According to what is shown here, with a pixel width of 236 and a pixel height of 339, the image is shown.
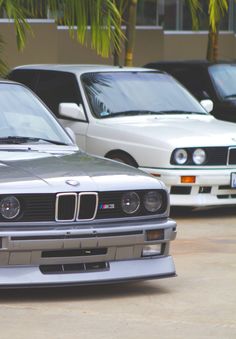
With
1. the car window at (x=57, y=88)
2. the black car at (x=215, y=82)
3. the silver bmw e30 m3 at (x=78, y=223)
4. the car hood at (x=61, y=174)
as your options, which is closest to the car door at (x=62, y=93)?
the car window at (x=57, y=88)

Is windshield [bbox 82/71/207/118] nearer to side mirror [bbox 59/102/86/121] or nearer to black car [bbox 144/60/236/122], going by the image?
side mirror [bbox 59/102/86/121]

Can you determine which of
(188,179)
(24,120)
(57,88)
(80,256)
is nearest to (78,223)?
(80,256)

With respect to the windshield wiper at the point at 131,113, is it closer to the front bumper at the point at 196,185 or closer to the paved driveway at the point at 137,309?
the front bumper at the point at 196,185

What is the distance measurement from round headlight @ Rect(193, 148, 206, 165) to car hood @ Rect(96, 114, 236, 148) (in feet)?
0.25

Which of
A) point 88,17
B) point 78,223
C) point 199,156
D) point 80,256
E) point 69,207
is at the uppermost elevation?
point 88,17

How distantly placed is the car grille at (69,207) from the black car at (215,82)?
786 centimetres

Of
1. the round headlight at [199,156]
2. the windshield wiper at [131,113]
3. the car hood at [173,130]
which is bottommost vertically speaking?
the round headlight at [199,156]

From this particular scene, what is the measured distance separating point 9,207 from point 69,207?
42cm

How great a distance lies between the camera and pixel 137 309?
727 cm

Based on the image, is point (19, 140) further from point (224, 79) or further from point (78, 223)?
point (224, 79)

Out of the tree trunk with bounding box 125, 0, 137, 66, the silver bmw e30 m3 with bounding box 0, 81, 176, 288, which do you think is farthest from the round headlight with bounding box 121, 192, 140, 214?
the tree trunk with bounding box 125, 0, 137, 66

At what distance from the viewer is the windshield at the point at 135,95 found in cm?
1248

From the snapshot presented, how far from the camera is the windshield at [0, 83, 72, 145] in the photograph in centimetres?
866

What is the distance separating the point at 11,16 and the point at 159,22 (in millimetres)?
13432
